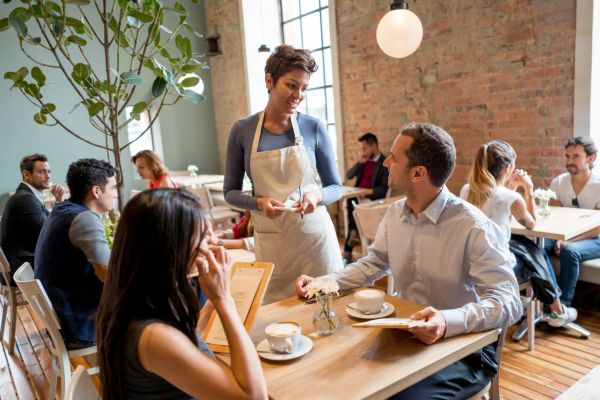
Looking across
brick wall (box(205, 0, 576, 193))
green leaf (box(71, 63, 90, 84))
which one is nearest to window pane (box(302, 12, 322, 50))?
brick wall (box(205, 0, 576, 193))

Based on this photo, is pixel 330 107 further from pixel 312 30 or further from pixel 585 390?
pixel 585 390

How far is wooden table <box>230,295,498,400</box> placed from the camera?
1.14 meters

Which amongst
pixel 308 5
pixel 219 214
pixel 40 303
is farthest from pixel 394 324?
pixel 308 5

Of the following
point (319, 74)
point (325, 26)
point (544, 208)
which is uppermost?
point (325, 26)

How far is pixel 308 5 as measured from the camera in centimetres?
690

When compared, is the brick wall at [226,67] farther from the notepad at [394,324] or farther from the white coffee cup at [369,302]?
the notepad at [394,324]

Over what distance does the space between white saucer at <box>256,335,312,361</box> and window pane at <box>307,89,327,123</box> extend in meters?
5.51

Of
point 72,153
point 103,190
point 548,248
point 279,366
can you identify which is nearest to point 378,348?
point 279,366

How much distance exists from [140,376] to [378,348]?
0.63 m

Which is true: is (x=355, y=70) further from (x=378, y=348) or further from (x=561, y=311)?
(x=378, y=348)

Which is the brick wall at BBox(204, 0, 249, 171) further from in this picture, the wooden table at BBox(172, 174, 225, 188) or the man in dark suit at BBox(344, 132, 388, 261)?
the man in dark suit at BBox(344, 132, 388, 261)

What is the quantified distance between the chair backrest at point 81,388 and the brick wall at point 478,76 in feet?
12.6

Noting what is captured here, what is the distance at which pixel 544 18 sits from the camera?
151 inches

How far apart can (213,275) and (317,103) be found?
5.94 m
